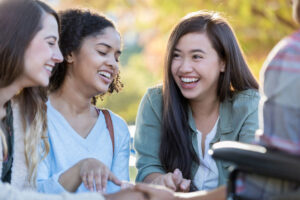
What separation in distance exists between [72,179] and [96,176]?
0.20 m

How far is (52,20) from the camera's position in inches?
89.2

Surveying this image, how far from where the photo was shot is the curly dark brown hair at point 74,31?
2736 millimetres

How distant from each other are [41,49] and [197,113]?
1.01 metres

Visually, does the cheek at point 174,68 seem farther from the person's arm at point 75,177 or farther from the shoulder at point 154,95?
the person's arm at point 75,177

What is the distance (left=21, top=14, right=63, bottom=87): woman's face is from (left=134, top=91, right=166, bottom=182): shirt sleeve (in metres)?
0.73

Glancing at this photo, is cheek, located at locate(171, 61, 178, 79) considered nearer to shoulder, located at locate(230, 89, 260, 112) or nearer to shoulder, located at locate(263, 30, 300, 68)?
shoulder, located at locate(230, 89, 260, 112)

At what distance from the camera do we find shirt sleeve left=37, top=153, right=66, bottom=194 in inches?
90.7

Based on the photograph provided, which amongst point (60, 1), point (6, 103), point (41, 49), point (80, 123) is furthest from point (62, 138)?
point (60, 1)

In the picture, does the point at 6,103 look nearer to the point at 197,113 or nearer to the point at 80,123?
the point at 80,123

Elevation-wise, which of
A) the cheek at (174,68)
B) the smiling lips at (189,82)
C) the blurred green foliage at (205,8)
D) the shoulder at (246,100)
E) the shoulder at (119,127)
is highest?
the blurred green foliage at (205,8)

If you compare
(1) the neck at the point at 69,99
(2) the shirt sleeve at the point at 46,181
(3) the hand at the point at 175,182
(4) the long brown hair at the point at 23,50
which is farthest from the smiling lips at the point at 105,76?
(3) the hand at the point at 175,182

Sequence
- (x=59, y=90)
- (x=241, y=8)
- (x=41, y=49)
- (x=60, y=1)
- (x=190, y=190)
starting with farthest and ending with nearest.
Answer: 1. (x=60, y=1)
2. (x=241, y=8)
3. (x=59, y=90)
4. (x=190, y=190)
5. (x=41, y=49)

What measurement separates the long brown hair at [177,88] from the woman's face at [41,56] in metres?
0.72

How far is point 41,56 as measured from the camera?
2.15 metres
